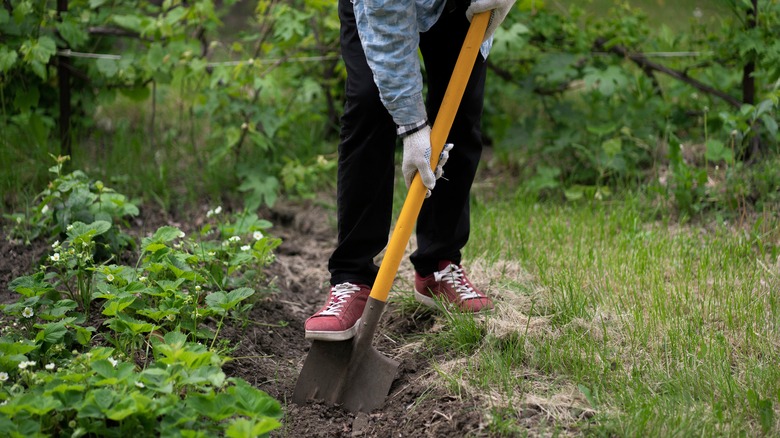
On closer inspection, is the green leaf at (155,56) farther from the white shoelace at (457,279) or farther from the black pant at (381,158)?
the white shoelace at (457,279)

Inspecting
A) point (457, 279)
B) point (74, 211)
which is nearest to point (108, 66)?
point (74, 211)

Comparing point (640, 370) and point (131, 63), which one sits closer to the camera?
point (640, 370)

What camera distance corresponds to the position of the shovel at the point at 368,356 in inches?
86.7

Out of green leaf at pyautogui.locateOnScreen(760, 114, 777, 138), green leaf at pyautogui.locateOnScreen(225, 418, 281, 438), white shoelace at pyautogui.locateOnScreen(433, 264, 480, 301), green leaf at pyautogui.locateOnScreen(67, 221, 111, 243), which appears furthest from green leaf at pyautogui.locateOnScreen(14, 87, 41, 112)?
green leaf at pyautogui.locateOnScreen(760, 114, 777, 138)

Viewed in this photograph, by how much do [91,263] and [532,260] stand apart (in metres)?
1.60

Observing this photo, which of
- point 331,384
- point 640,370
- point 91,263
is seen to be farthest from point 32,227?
point 640,370

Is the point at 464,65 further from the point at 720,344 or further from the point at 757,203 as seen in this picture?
the point at 757,203

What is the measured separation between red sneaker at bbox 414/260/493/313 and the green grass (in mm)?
78

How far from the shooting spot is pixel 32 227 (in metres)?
3.11

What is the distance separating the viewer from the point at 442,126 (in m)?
2.19

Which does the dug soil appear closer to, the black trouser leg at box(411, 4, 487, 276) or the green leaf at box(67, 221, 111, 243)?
the black trouser leg at box(411, 4, 487, 276)

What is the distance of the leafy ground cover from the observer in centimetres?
202

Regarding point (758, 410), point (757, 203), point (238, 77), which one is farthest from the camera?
point (238, 77)

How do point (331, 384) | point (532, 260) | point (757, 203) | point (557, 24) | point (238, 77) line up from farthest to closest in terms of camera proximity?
1. point (557, 24)
2. point (238, 77)
3. point (757, 203)
4. point (532, 260)
5. point (331, 384)
